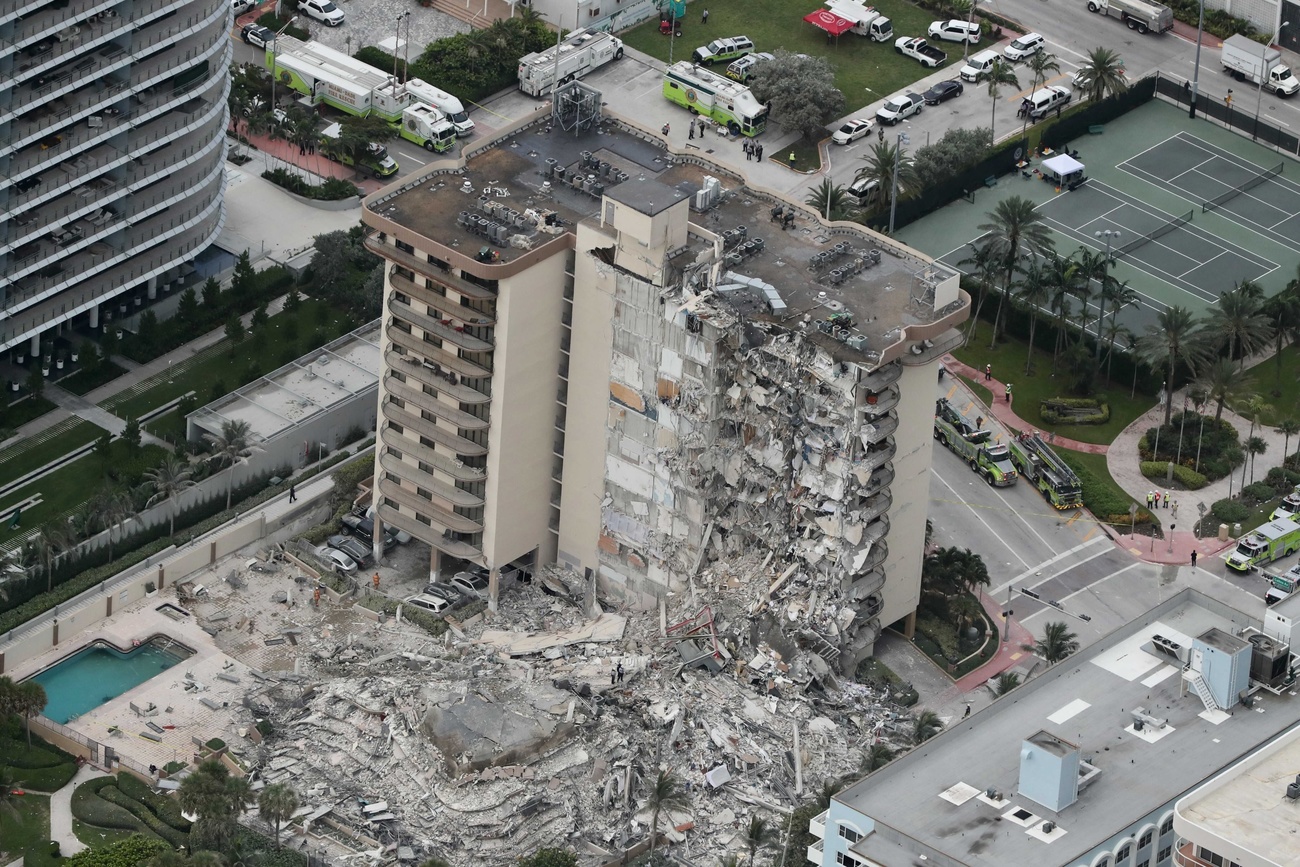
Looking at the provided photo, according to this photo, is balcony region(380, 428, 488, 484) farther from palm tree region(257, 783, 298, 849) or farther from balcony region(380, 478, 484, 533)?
palm tree region(257, 783, 298, 849)

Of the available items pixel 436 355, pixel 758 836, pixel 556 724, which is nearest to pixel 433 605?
pixel 436 355

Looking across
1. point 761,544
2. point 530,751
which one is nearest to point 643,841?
point 530,751

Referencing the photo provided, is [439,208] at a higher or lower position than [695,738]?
higher

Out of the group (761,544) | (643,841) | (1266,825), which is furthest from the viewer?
(761,544)

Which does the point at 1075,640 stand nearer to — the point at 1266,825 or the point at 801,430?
the point at 801,430

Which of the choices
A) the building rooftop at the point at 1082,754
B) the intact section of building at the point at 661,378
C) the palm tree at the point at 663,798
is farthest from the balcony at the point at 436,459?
the building rooftop at the point at 1082,754

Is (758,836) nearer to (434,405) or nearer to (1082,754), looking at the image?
(1082,754)
